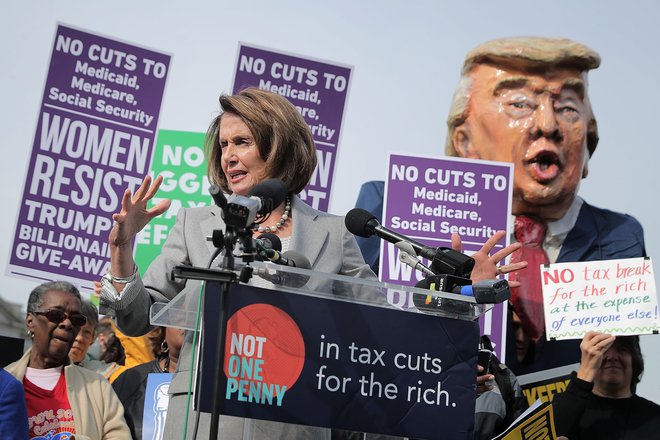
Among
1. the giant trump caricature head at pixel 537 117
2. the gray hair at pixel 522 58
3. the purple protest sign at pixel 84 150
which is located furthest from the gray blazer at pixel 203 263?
the gray hair at pixel 522 58

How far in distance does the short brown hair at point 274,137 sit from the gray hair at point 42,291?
68.5 inches

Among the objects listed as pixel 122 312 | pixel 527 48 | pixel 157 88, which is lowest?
pixel 122 312

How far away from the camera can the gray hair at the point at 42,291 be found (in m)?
4.55

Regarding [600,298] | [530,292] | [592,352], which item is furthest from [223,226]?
[530,292]

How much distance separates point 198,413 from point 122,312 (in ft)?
1.62

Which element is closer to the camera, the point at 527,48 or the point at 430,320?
the point at 430,320

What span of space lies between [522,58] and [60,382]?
490cm

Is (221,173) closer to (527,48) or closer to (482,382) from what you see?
(482,382)

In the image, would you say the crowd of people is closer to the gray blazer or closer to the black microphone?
the gray blazer

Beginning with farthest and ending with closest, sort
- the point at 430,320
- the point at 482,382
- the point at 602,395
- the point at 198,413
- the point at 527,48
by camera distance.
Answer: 1. the point at 527,48
2. the point at 602,395
3. the point at 482,382
4. the point at 430,320
5. the point at 198,413

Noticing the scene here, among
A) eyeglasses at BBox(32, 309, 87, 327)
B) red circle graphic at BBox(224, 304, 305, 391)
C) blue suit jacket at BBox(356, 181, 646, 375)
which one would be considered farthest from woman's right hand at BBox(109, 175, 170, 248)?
blue suit jacket at BBox(356, 181, 646, 375)

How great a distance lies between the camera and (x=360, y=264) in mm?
2930

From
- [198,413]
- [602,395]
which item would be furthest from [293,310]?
[602,395]

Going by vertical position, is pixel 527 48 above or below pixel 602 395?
above
